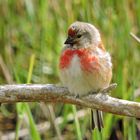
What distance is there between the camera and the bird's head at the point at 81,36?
10.2 feet

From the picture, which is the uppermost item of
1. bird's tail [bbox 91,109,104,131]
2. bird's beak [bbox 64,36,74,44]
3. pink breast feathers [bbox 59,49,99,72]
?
bird's beak [bbox 64,36,74,44]

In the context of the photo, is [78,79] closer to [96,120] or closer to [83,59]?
[83,59]

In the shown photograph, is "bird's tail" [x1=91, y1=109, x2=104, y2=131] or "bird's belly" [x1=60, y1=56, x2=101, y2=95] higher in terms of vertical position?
"bird's belly" [x1=60, y1=56, x2=101, y2=95]

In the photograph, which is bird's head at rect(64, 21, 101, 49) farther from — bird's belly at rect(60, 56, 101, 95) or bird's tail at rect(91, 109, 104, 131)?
bird's tail at rect(91, 109, 104, 131)

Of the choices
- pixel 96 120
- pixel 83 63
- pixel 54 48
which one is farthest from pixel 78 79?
pixel 54 48

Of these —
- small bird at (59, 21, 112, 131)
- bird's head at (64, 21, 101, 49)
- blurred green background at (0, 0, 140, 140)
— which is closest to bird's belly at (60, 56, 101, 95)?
small bird at (59, 21, 112, 131)

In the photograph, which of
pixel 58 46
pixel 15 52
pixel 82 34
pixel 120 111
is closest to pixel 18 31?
pixel 15 52

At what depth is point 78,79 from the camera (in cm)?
301

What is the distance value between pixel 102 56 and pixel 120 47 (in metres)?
0.94

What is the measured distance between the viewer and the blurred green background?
397 centimetres

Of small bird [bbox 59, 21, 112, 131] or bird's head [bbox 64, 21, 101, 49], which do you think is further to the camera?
bird's head [bbox 64, 21, 101, 49]

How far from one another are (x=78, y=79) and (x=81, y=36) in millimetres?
264

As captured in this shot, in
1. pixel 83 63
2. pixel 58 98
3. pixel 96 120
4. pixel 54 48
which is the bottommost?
pixel 96 120

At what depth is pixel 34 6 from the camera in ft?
15.0
